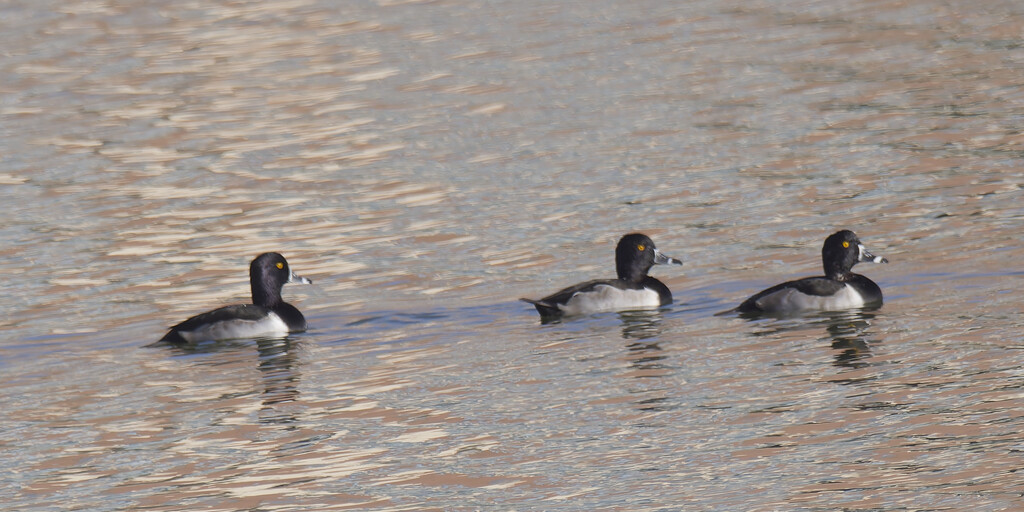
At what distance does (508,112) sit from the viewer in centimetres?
2983

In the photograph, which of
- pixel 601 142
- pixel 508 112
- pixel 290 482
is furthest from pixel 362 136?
pixel 290 482

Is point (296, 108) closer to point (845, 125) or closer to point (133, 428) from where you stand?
point (845, 125)

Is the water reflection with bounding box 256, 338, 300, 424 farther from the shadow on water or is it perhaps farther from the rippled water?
the shadow on water

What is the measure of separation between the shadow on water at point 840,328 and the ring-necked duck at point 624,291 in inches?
54.5

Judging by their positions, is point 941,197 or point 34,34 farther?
point 34,34

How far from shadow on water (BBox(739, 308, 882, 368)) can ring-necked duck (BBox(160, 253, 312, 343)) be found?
470 cm

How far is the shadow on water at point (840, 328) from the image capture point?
13891 mm

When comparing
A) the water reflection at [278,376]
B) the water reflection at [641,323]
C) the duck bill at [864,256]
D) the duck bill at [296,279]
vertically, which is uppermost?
the duck bill at [296,279]

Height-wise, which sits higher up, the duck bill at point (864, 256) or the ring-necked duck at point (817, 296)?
the duck bill at point (864, 256)

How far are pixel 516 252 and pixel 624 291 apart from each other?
350 centimetres

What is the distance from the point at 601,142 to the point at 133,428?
48.5 feet

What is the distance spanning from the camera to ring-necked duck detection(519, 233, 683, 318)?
16672 millimetres

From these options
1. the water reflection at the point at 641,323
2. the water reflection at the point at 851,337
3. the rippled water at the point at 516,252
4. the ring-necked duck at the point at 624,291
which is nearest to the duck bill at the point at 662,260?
the ring-necked duck at the point at 624,291

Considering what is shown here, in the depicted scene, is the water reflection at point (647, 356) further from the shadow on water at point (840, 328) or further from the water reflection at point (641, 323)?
the shadow on water at point (840, 328)
